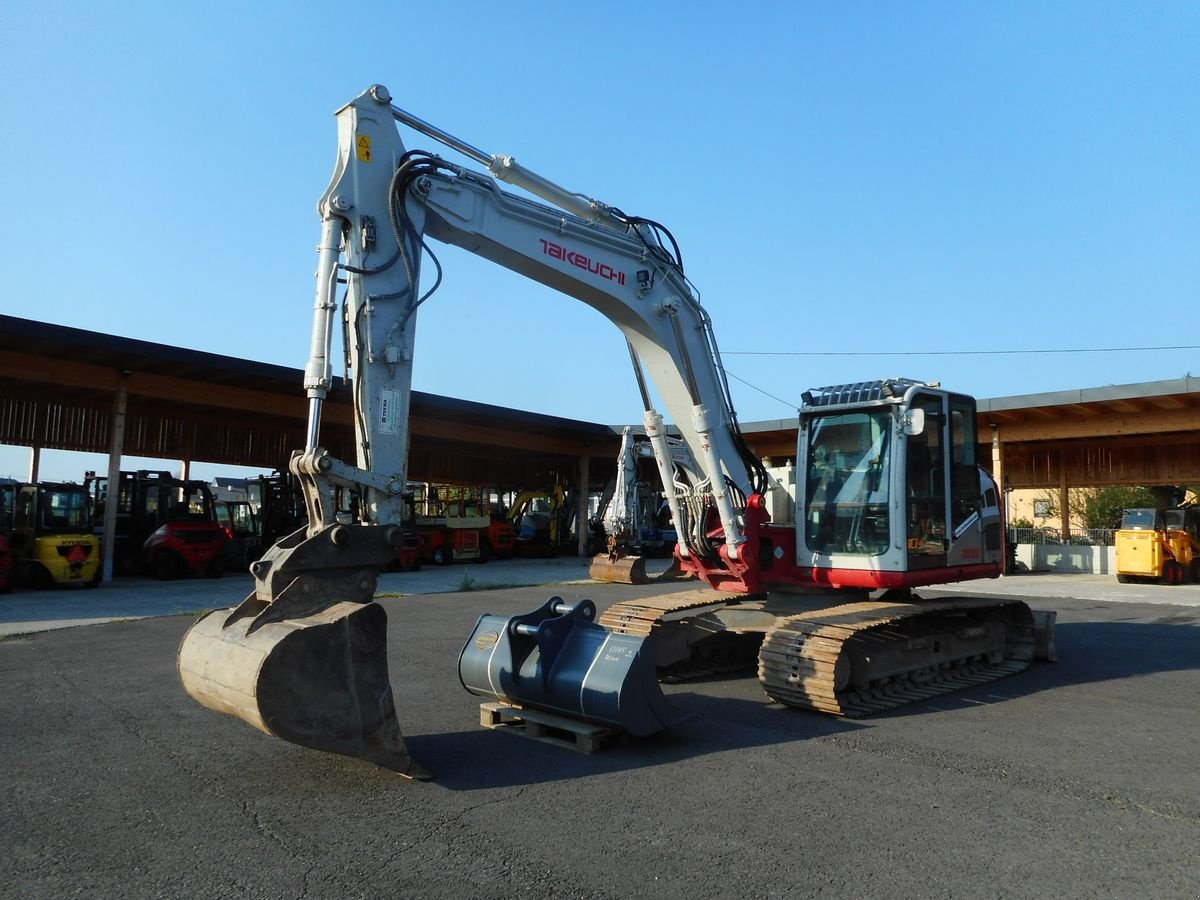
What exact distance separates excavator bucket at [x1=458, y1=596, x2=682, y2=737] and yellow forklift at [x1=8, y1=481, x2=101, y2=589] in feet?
47.6

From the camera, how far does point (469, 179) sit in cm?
704

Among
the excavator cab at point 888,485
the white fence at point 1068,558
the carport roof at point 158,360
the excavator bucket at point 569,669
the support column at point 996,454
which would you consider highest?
the carport roof at point 158,360

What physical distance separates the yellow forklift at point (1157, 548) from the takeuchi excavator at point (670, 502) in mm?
14558

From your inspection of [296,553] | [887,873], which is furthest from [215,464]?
[887,873]

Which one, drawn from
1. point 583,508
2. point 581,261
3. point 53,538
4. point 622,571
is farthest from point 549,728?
point 583,508

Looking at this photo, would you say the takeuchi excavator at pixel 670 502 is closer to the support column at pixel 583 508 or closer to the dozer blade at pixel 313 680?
the dozer blade at pixel 313 680

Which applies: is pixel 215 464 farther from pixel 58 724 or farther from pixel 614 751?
pixel 614 751

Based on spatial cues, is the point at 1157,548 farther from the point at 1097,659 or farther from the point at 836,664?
the point at 836,664

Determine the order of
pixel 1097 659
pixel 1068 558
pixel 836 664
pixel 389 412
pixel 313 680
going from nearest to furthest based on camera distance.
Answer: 1. pixel 313 680
2. pixel 389 412
3. pixel 836 664
4. pixel 1097 659
5. pixel 1068 558

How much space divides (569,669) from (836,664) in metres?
2.20

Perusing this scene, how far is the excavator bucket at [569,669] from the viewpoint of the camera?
5918 millimetres

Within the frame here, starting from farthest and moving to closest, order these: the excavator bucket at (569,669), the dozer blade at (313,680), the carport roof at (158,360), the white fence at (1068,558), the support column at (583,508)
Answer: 1. the support column at (583,508)
2. the white fence at (1068,558)
3. the carport roof at (158,360)
4. the excavator bucket at (569,669)
5. the dozer blade at (313,680)

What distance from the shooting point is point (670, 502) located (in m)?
9.09

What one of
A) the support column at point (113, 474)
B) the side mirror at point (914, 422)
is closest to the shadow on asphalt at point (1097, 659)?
the side mirror at point (914, 422)
